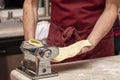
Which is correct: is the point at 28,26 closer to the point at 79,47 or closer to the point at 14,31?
the point at 79,47

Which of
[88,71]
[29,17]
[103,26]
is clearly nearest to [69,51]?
[88,71]

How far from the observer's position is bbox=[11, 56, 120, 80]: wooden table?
3.11 ft

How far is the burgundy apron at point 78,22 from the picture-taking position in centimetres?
128

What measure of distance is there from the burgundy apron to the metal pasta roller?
336 mm

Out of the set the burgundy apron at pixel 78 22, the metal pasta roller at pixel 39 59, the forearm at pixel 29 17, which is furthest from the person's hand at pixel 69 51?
the forearm at pixel 29 17

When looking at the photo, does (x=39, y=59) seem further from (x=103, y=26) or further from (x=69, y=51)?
(x=103, y=26)

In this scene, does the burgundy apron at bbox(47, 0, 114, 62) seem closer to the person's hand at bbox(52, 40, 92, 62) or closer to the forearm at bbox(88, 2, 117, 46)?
the forearm at bbox(88, 2, 117, 46)

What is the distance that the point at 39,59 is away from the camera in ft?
2.99

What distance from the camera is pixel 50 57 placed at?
36.7 inches

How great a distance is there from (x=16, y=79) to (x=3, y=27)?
1267mm

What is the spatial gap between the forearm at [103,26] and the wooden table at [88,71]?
0.28 ft

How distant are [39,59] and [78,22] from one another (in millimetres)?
434

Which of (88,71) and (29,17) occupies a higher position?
(29,17)

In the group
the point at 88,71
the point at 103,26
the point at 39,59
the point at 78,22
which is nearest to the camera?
the point at 39,59
